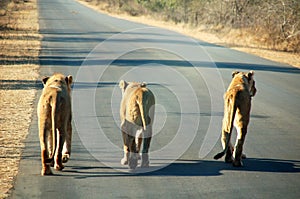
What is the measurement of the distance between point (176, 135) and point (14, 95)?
527 centimetres

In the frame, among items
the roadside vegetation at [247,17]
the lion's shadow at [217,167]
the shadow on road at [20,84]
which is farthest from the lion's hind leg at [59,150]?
the roadside vegetation at [247,17]

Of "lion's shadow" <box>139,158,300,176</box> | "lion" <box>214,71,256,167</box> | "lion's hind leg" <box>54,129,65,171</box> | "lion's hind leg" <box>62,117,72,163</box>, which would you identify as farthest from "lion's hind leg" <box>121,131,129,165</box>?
"lion" <box>214,71,256,167</box>

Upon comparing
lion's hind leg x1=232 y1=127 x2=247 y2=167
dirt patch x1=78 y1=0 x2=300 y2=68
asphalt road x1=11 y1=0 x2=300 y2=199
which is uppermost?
lion's hind leg x1=232 y1=127 x2=247 y2=167

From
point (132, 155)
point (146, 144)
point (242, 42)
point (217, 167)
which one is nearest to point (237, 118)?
point (217, 167)

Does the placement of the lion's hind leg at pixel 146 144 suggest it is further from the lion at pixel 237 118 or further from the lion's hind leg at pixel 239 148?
the lion's hind leg at pixel 239 148

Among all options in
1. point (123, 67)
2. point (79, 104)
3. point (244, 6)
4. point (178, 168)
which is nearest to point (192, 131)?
point (178, 168)

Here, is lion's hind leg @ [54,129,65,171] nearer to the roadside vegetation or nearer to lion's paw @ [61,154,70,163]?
lion's paw @ [61,154,70,163]

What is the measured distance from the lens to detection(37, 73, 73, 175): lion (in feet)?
26.3

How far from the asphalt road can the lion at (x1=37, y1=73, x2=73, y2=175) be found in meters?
0.23

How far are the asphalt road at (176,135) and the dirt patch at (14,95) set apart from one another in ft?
0.56

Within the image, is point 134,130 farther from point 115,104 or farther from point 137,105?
point 115,104

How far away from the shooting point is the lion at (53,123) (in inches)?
316

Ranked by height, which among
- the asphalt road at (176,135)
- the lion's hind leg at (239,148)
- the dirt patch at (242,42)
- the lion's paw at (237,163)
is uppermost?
the lion's hind leg at (239,148)

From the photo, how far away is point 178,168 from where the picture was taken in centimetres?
867
